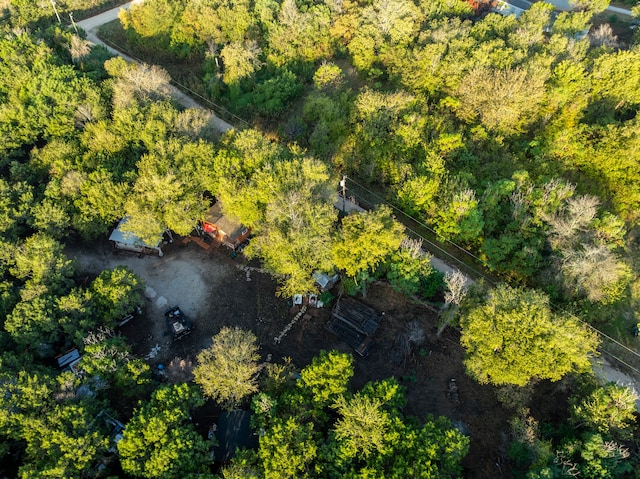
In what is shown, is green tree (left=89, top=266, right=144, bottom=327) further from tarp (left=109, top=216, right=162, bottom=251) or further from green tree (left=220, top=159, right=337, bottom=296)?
green tree (left=220, top=159, right=337, bottom=296)

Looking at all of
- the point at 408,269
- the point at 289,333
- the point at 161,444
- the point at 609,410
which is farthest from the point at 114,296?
the point at 609,410

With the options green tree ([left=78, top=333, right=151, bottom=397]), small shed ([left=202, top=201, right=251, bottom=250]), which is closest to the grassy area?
small shed ([left=202, top=201, right=251, bottom=250])

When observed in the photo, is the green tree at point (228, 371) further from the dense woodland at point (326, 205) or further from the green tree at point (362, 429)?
the green tree at point (362, 429)

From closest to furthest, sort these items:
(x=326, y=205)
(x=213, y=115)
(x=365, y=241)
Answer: (x=365, y=241)
(x=326, y=205)
(x=213, y=115)

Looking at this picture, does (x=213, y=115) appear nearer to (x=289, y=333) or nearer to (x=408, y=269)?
(x=289, y=333)

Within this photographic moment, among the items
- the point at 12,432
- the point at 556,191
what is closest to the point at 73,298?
the point at 12,432

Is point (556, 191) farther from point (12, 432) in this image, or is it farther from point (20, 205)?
point (20, 205)
